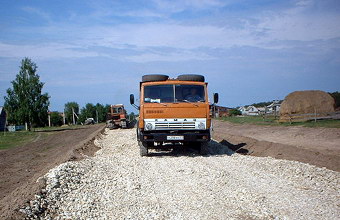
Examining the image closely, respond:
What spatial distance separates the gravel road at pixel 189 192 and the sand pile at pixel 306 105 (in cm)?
1853

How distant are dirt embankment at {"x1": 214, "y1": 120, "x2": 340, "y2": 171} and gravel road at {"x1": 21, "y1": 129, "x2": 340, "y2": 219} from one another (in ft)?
4.16

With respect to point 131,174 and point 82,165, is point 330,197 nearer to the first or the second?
point 131,174

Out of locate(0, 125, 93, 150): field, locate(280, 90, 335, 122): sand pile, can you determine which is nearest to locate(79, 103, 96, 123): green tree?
locate(0, 125, 93, 150): field

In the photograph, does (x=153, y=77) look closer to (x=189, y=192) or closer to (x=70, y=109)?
(x=189, y=192)

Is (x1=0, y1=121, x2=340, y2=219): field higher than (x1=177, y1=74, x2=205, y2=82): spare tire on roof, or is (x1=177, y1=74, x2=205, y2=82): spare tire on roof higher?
(x1=177, y1=74, x2=205, y2=82): spare tire on roof

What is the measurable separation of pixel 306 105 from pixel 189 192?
24631 millimetres

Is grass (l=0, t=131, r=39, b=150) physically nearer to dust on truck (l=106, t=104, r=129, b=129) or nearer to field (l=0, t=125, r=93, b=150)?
field (l=0, t=125, r=93, b=150)

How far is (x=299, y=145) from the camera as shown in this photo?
665 inches

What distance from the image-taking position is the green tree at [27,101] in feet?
168

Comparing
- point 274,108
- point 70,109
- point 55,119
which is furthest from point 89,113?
point 274,108

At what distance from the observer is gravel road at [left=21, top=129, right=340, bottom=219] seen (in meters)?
6.56

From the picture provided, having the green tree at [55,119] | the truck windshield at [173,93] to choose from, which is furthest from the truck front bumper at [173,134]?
the green tree at [55,119]

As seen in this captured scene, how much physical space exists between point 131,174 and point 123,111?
1265 inches

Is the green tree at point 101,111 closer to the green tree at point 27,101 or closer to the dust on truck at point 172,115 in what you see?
the green tree at point 27,101
